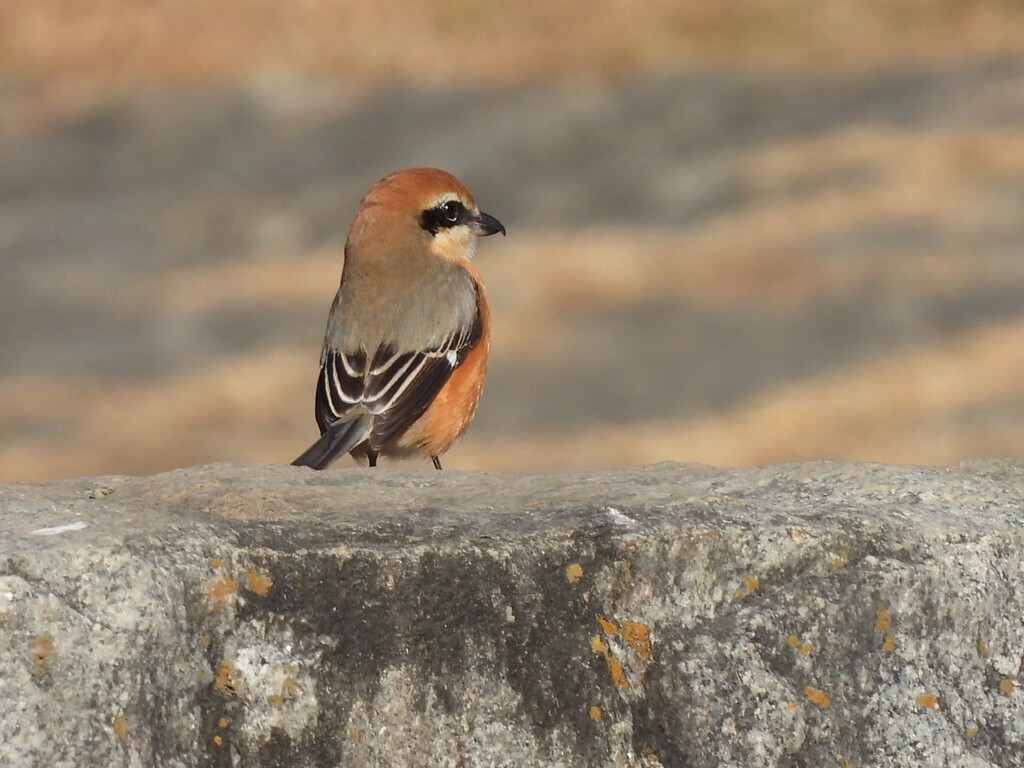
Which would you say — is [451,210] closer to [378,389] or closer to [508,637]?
[378,389]

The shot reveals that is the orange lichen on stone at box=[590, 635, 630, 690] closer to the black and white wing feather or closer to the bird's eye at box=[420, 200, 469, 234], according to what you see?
the black and white wing feather

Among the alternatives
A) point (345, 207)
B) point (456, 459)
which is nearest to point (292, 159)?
point (345, 207)

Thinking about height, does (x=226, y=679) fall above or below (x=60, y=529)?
below

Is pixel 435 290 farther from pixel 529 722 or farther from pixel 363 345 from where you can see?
pixel 529 722

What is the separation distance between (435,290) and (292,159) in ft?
37.1

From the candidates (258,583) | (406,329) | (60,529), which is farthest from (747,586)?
(406,329)

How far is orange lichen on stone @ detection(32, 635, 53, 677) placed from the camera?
2.80m

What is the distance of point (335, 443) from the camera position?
5785 millimetres

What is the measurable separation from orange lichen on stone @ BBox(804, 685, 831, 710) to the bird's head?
3923mm

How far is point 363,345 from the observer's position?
6227 mm

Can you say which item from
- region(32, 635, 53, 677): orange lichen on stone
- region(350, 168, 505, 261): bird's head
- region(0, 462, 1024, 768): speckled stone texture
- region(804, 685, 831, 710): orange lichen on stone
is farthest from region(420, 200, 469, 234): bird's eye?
region(32, 635, 53, 677): orange lichen on stone

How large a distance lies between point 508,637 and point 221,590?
1.83ft

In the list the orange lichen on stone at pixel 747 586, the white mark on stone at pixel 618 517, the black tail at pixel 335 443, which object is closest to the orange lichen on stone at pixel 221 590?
the white mark on stone at pixel 618 517

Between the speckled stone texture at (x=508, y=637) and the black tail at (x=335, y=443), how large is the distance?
208cm
